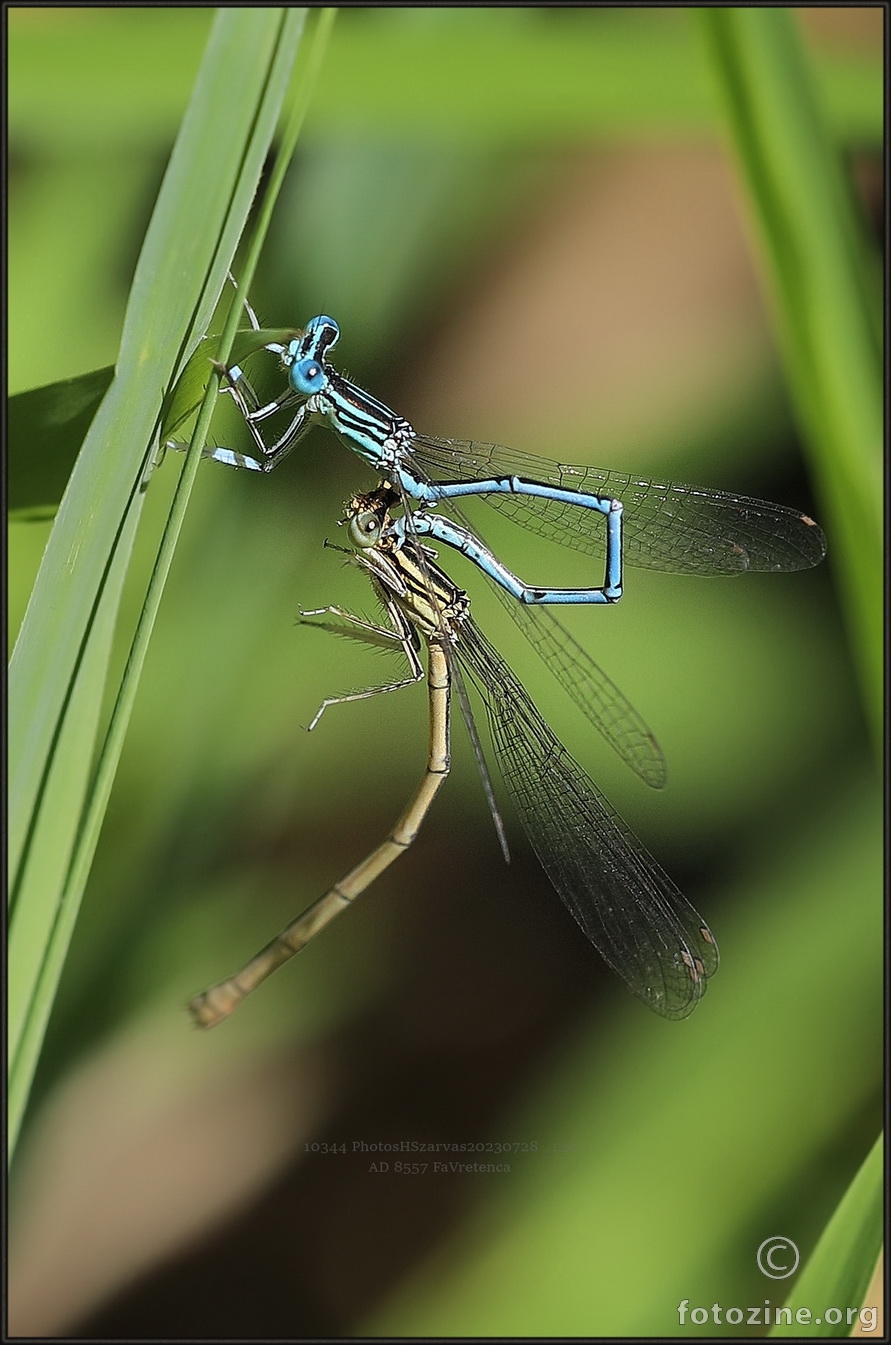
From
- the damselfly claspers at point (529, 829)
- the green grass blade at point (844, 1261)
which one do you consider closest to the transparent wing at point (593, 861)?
the damselfly claspers at point (529, 829)

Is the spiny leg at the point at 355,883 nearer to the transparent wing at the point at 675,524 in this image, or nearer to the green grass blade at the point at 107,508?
the transparent wing at the point at 675,524

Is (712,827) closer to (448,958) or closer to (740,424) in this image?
(448,958)

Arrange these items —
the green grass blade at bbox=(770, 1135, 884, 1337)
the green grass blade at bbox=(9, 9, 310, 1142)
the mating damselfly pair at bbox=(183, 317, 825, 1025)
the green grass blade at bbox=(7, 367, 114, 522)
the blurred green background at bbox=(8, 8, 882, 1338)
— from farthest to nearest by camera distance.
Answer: the mating damselfly pair at bbox=(183, 317, 825, 1025)
the blurred green background at bbox=(8, 8, 882, 1338)
the green grass blade at bbox=(770, 1135, 884, 1337)
the green grass blade at bbox=(7, 367, 114, 522)
the green grass blade at bbox=(9, 9, 310, 1142)

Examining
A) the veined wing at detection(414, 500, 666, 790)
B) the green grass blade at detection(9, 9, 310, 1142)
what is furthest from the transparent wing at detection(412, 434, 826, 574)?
the green grass blade at detection(9, 9, 310, 1142)

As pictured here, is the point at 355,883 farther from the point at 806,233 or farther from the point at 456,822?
the point at 806,233

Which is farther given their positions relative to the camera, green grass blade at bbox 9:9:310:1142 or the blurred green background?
the blurred green background

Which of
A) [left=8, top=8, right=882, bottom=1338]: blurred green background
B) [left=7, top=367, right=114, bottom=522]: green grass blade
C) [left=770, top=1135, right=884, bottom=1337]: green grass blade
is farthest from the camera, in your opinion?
[left=8, top=8, right=882, bottom=1338]: blurred green background

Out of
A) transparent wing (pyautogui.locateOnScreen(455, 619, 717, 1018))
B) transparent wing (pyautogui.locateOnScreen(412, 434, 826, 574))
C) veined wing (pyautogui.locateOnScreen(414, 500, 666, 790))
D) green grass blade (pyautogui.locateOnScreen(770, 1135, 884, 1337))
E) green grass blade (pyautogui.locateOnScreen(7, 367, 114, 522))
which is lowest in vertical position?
green grass blade (pyautogui.locateOnScreen(770, 1135, 884, 1337))
